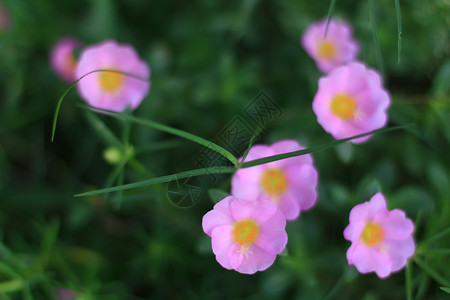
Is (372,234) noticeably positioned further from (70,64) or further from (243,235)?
(70,64)

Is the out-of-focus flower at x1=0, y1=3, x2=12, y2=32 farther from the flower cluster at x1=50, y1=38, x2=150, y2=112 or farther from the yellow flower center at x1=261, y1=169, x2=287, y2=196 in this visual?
the yellow flower center at x1=261, y1=169, x2=287, y2=196

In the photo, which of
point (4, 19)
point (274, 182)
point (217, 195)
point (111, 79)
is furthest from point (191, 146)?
point (4, 19)

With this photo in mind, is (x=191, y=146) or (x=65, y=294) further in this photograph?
(x=191, y=146)

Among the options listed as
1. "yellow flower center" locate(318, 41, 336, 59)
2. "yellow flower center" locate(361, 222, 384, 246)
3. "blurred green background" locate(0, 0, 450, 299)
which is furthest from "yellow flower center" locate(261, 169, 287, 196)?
"yellow flower center" locate(318, 41, 336, 59)

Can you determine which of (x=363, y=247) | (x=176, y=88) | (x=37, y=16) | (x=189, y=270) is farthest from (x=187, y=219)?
(x=37, y=16)

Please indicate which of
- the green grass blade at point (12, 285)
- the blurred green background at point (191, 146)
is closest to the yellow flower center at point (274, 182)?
the blurred green background at point (191, 146)

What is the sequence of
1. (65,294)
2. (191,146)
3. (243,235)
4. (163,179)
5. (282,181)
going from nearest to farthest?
1. (163,179)
2. (243,235)
3. (282,181)
4. (65,294)
5. (191,146)
